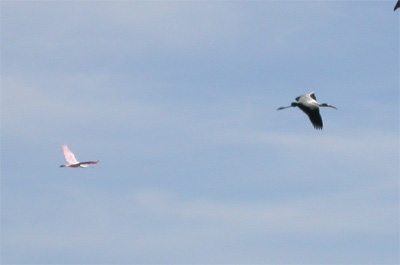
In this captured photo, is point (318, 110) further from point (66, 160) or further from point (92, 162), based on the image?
point (66, 160)

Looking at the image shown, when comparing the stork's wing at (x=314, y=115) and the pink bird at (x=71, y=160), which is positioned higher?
the pink bird at (x=71, y=160)

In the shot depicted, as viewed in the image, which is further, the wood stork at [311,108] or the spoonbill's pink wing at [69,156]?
the spoonbill's pink wing at [69,156]

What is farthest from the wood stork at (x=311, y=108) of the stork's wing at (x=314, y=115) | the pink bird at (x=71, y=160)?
the pink bird at (x=71, y=160)

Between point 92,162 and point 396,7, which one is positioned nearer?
point 396,7

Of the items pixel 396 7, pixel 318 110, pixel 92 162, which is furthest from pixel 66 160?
pixel 396 7

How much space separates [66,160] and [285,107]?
109 ft

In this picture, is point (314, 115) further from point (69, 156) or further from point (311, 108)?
point (69, 156)

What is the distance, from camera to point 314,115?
11588 cm

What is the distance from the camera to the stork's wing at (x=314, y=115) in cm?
11531

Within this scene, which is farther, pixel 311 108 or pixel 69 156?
pixel 69 156

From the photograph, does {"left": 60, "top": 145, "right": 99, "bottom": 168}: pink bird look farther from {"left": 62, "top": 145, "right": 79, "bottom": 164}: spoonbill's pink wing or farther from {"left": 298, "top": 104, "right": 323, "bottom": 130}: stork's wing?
{"left": 298, "top": 104, "right": 323, "bottom": 130}: stork's wing

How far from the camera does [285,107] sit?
113m

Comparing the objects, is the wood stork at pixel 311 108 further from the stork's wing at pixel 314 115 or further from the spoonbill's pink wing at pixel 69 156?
the spoonbill's pink wing at pixel 69 156

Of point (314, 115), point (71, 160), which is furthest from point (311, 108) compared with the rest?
point (71, 160)
